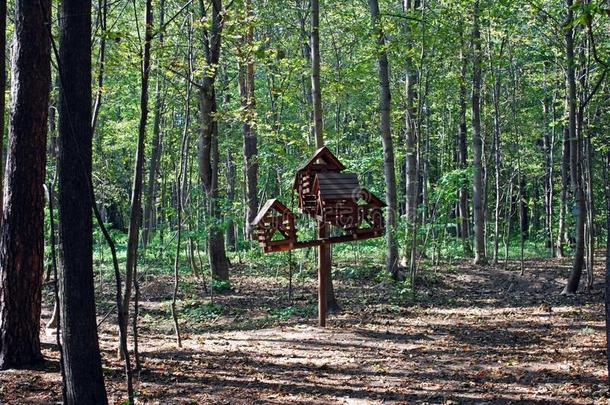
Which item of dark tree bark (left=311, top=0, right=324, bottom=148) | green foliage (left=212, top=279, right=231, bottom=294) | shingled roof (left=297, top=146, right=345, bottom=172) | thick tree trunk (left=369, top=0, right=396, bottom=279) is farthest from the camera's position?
green foliage (left=212, top=279, right=231, bottom=294)

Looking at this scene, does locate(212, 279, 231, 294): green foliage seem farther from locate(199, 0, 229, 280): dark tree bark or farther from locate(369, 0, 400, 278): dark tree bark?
locate(369, 0, 400, 278): dark tree bark

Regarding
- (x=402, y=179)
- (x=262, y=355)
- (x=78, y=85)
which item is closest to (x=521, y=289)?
(x=262, y=355)

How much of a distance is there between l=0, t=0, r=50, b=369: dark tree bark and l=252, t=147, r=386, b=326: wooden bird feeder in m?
3.57

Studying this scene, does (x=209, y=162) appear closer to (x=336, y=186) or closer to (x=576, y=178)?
(x=336, y=186)

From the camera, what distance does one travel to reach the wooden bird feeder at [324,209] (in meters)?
9.99

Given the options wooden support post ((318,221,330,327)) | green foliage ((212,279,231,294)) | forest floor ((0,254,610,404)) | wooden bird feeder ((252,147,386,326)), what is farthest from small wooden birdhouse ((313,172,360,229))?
green foliage ((212,279,231,294))

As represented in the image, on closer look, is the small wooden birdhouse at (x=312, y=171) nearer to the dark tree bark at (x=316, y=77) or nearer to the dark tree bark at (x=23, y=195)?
the dark tree bark at (x=316, y=77)

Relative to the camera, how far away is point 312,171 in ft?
34.3

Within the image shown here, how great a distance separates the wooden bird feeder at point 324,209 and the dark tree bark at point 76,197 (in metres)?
4.56

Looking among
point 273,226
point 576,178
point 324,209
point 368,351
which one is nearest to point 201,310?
point 273,226

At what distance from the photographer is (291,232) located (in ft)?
33.3

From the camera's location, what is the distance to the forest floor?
22.7ft

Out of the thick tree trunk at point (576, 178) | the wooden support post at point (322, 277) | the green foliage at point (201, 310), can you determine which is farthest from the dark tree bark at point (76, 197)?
the thick tree trunk at point (576, 178)

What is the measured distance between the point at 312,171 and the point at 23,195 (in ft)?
15.7
